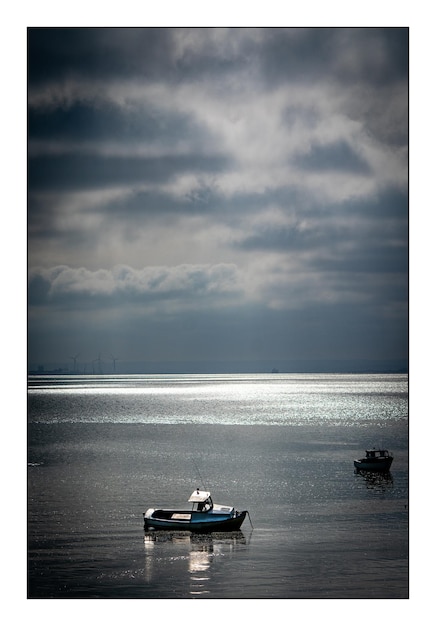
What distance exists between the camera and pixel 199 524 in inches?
465

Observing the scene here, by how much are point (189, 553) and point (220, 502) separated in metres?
3.64

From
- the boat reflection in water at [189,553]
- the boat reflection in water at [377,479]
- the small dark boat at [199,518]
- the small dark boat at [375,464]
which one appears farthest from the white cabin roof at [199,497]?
the small dark boat at [375,464]

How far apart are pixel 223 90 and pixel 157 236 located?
2.49 m

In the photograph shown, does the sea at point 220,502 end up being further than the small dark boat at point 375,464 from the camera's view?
No

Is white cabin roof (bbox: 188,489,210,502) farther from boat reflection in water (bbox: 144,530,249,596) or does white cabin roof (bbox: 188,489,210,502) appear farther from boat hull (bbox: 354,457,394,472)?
boat hull (bbox: 354,457,394,472)

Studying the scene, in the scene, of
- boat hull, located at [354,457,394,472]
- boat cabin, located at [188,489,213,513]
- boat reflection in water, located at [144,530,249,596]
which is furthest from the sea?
boat cabin, located at [188,489,213,513]

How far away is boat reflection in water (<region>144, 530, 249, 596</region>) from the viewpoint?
9.04 m

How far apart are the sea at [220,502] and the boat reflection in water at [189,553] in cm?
3

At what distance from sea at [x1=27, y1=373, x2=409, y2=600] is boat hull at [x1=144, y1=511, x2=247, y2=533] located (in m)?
0.13

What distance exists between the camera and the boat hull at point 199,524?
1141 centimetres

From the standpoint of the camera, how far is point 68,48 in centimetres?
866

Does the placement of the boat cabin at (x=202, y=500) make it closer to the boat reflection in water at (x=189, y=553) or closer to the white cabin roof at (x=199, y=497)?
the white cabin roof at (x=199, y=497)

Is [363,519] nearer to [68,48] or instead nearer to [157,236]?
[157,236]
